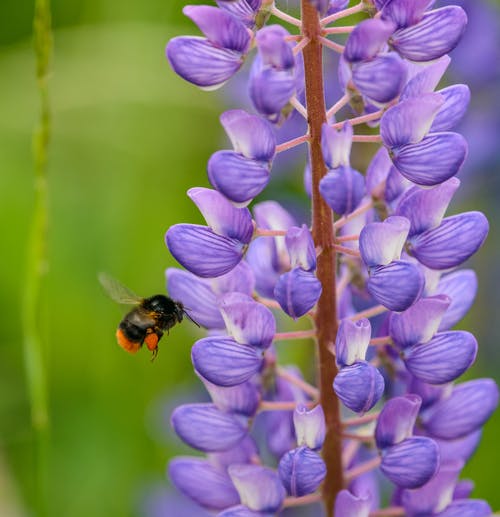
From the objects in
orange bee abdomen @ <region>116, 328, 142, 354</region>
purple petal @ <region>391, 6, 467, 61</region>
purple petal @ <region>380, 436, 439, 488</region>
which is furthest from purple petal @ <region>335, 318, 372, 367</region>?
orange bee abdomen @ <region>116, 328, 142, 354</region>

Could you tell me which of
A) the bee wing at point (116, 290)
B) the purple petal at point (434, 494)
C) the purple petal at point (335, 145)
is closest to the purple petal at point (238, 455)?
the purple petal at point (434, 494)

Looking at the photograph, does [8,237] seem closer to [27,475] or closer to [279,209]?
[27,475]

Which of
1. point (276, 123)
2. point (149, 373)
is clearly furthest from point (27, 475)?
point (276, 123)

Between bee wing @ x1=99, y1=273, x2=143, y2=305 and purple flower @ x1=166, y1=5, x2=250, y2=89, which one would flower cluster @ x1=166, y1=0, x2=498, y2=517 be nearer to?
purple flower @ x1=166, y1=5, x2=250, y2=89

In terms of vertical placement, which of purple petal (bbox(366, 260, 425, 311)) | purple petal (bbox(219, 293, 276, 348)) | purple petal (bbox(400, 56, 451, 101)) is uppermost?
purple petal (bbox(400, 56, 451, 101))

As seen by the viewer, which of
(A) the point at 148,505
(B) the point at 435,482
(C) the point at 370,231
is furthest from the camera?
(A) the point at 148,505

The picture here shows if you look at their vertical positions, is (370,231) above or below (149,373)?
above

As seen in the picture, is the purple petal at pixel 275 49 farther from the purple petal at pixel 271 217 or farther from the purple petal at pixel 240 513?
the purple petal at pixel 240 513

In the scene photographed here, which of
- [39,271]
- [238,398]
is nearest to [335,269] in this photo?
[238,398]
